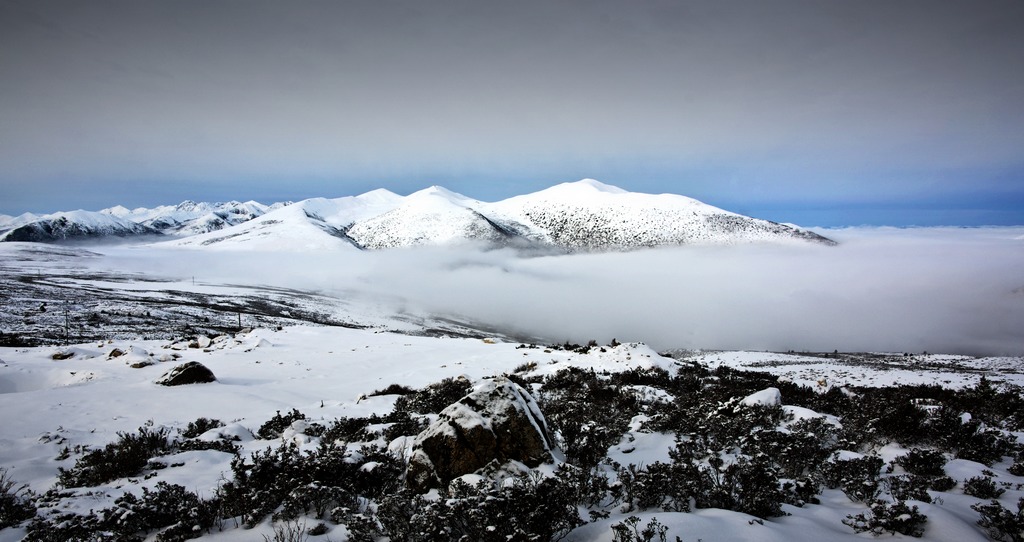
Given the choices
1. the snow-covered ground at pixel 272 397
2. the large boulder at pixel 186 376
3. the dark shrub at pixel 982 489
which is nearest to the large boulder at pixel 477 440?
the snow-covered ground at pixel 272 397

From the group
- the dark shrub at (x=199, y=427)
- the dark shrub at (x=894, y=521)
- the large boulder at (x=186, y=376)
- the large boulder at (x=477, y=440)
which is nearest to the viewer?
the dark shrub at (x=894, y=521)

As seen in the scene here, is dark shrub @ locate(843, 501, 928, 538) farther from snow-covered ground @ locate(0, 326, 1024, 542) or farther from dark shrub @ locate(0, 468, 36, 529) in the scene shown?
dark shrub @ locate(0, 468, 36, 529)

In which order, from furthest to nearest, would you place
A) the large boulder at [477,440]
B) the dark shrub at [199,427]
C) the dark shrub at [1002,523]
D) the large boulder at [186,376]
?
1. the large boulder at [186,376]
2. the dark shrub at [199,427]
3. the large boulder at [477,440]
4. the dark shrub at [1002,523]

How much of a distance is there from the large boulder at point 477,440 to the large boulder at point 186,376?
497 inches

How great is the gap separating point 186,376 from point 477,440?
1357cm

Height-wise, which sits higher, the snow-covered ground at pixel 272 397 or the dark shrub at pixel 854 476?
the dark shrub at pixel 854 476

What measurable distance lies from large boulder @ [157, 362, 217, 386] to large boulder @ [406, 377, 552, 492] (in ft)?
41.4

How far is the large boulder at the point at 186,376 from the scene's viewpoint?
1384 centimetres

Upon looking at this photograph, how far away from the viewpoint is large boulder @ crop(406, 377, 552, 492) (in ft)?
18.8

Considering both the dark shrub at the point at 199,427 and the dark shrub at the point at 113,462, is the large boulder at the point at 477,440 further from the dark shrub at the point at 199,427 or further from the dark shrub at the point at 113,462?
the dark shrub at the point at 199,427

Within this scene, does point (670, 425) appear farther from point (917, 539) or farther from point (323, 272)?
point (323, 272)

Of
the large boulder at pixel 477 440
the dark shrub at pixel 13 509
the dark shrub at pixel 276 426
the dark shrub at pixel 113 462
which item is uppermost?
the large boulder at pixel 477 440

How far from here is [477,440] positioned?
5887mm

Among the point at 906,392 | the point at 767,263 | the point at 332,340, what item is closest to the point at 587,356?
the point at 906,392
